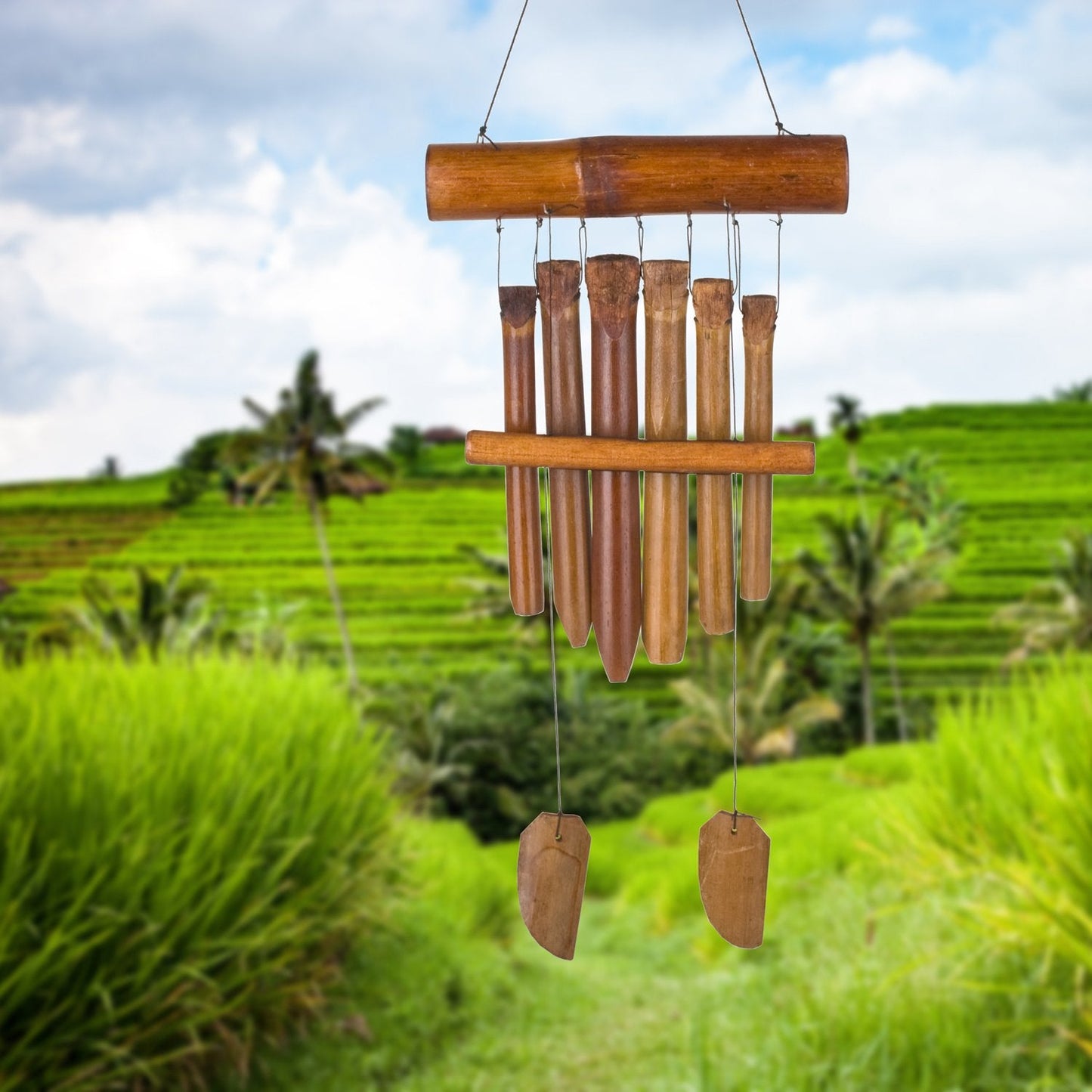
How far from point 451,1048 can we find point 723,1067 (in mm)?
2980

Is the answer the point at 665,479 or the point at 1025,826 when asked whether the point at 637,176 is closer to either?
the point at 665,479

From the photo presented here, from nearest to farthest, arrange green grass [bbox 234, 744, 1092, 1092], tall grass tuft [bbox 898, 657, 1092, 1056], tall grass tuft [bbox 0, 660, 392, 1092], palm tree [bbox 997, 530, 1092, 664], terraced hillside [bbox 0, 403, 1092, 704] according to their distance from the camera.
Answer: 1. tall grass tuft [bbox 898, 657, 1092, 1056]
2. green grass [bbox 234, 744, 1092, 1092]
3. tall grass tuft [bbox 0, 660, 392, 1092]
4. palm tree [bbox 997, 530, 1092, 664]
5. terraced hillside [bbox 0, 403, 1092, 704]

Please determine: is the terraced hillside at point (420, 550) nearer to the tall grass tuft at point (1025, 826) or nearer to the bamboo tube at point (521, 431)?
the tall grass tuft at point (1025, 826)

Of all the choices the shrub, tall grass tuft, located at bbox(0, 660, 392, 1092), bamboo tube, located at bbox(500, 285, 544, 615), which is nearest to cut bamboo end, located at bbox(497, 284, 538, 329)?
bamboo tube, located at bbox(500, 285, 544, 615)

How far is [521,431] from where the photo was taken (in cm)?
136

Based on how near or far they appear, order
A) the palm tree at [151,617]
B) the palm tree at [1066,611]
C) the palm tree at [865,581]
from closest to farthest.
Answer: the palm tree at [151,617], the palm tree at [1066,611], the palm tree at [865,581]

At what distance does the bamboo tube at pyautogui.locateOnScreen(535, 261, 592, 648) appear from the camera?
1.31 m

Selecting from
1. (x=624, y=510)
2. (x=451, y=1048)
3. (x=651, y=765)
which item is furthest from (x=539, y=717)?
(x=624, y=510)

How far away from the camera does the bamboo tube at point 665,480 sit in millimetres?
1312

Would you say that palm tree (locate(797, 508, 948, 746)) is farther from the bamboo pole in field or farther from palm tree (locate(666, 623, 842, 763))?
the bamboo pole in field

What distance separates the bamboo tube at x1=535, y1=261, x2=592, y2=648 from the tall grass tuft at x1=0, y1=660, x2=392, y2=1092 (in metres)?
3.09

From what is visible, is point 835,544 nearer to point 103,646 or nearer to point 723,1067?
point 103,646

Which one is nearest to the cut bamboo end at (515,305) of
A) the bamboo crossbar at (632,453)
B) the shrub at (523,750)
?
the bamboo crossbar at (632,453)

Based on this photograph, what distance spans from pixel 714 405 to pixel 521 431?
8.9 inches
